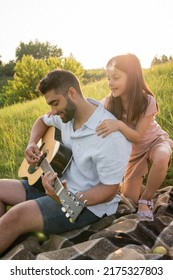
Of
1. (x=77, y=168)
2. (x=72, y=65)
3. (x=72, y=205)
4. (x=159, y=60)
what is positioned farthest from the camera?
(x=72, y=65)

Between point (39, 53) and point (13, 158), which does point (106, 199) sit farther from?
point (39, 53)

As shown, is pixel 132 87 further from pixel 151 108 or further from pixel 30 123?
pixel 30 123

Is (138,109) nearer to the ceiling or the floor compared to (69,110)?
nearer to the floor

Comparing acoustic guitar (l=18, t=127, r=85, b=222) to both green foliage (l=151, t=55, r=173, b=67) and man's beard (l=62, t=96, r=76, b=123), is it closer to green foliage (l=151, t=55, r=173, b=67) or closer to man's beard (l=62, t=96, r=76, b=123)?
man's beard (l=62, t=96, r=76, b=123)

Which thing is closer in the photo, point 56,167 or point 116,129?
point 116,129

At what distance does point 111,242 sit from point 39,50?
875 inches

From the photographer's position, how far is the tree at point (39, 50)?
23.8 metres

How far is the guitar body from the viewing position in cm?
287

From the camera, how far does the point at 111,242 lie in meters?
2.62

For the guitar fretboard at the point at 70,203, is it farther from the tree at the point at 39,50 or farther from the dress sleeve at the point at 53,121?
the tree at the point at 39,50

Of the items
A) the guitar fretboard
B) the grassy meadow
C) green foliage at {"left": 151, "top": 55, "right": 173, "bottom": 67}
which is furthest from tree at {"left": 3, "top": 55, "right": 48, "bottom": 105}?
the guitar fretboard

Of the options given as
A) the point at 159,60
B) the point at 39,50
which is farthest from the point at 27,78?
the point at 159,60

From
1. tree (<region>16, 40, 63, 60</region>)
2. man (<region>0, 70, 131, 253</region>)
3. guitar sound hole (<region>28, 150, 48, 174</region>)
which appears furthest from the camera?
tree (<region>16, 40, 63, 60</region>)

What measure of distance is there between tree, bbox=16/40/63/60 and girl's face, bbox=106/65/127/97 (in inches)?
809
